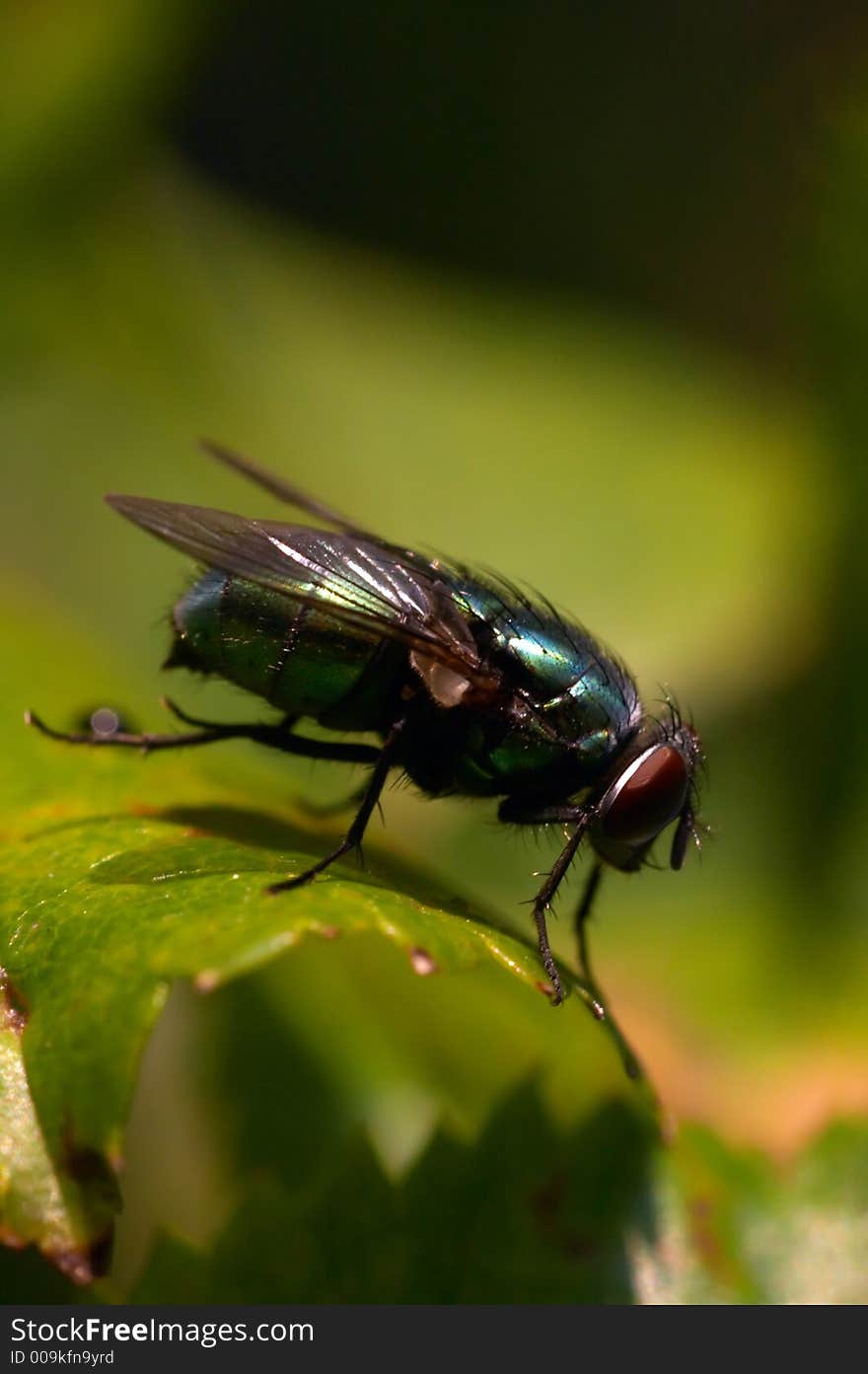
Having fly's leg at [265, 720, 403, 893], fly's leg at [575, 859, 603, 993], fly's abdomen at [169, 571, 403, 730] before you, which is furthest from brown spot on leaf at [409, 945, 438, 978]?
fly's leg at [575, 859, 603, 993]

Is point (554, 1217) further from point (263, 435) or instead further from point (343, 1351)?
point (263, 435)

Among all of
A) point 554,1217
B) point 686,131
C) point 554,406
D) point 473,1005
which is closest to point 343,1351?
point 554,1217

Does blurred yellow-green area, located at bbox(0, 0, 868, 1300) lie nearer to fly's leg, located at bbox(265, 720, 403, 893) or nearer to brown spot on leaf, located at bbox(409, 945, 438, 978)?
fly's leg, located at bbox(265, 720, 403, 893)

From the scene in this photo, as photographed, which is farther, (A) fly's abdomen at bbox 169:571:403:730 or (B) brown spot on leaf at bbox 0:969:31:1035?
(A) fly's abdomen at bbox 169:571:403:730

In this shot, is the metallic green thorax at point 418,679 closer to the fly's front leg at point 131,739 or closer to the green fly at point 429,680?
the green fly at point 429,680

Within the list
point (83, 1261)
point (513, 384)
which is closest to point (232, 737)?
point (83, 1261)

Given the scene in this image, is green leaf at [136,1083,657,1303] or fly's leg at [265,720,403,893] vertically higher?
fly's leg at [265,720,403,893]

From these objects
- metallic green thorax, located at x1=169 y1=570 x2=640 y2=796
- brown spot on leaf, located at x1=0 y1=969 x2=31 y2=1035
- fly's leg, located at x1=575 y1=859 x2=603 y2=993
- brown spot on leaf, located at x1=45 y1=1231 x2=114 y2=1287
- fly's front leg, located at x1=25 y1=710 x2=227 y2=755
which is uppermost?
metallic green thorax, located at x1=169 y1=570 x2=640 y2=796
